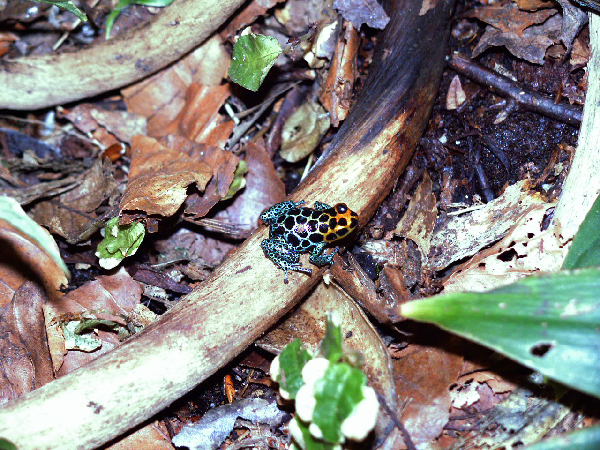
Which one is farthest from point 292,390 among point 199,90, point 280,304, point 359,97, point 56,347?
point 199,90

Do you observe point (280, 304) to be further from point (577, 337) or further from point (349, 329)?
point (577, 337)

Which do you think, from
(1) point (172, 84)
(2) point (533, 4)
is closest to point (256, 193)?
(1) point (172, 84)

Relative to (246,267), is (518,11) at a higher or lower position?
higher

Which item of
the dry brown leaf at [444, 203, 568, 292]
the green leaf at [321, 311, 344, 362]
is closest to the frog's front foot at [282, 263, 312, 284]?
the green leaf at [321, 311, 344, 362]

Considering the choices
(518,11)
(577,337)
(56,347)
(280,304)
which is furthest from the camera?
(518,11)

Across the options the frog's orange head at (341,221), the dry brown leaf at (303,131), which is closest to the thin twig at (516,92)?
the dry brown leaf at (303,131)

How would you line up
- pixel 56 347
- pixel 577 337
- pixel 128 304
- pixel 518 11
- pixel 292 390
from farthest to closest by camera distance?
pixel 518 11 → pixel 128 304 → pixel 56 347 → pixel 292 390 → pixel 577 337

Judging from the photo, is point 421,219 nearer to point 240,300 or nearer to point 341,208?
point 341,208
